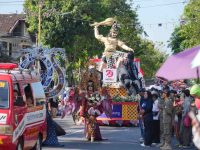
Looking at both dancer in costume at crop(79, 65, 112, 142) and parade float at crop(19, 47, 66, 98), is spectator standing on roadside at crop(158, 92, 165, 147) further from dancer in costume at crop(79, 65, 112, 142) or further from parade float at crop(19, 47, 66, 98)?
parade float at crop(19, 47, 66, 98)

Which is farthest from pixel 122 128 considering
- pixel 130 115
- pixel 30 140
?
pixel 30 140

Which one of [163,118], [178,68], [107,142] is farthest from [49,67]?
[178,68]

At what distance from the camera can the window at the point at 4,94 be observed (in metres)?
12.2

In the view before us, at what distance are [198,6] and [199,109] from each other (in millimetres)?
41778

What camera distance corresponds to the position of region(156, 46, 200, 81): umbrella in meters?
6.48

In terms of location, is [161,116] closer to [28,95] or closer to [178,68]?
[28,95]

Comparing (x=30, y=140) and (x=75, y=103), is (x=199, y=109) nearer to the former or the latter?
(x=30, y=140)

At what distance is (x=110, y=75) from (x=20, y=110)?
53.2 ft

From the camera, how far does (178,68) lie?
21.4ft

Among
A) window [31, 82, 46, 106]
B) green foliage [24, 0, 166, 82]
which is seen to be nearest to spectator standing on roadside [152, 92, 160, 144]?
window [31, 82, 46, 106]

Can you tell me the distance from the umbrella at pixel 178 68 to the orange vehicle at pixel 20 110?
5.88m

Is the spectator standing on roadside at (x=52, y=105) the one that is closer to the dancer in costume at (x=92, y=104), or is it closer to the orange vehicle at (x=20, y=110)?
the dancer in costume at (x=92, y=104)

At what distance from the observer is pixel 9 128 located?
1196 cm

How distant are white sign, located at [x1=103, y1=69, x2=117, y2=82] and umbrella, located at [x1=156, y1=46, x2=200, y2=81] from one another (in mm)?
21713
